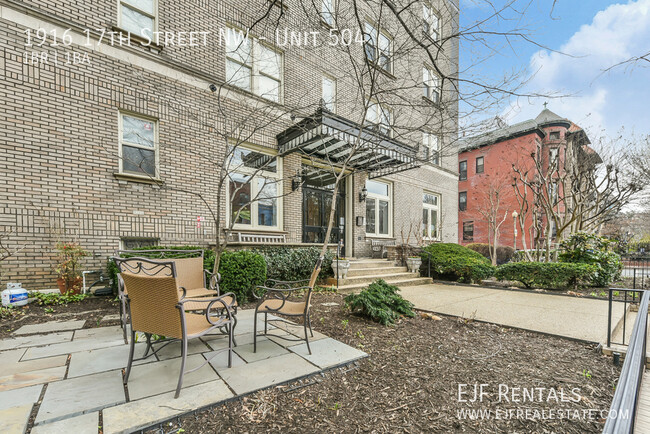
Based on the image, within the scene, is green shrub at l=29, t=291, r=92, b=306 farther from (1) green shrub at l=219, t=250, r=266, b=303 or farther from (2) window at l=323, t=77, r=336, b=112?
(2) window at l=323, t=77, r=336, b=112

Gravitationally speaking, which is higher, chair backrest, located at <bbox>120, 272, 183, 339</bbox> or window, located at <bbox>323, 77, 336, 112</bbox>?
window, located at <bbox>323, 77, 336, 112</bbox>

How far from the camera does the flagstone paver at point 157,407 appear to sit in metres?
1.73

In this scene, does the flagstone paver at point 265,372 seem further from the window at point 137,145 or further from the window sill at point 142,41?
the window sill at point 142,41

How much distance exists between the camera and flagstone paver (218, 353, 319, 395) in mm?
2242

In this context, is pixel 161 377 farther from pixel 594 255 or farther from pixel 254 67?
pixel 594 255

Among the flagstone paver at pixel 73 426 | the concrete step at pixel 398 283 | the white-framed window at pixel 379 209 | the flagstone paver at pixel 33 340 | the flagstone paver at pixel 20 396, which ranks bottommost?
the concrete step at pixel 398 283

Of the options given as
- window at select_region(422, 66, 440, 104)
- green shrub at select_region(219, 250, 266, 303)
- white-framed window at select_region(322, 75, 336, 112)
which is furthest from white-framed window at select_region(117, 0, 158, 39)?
window at select_region(422, 66, 440, 104)

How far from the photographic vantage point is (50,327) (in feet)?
12.0

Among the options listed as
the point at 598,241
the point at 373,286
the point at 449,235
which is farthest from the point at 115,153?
the point at 449,235

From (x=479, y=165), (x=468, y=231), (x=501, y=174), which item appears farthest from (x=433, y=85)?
(x=468, y=231)

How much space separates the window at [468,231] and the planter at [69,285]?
23.1 m

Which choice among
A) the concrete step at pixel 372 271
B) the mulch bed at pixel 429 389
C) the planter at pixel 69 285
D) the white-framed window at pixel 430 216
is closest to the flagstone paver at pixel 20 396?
the mulch bed at pixel 429 389

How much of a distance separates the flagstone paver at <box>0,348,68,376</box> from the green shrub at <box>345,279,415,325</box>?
Result: 3.29 metres

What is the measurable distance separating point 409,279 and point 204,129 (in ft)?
22.8
